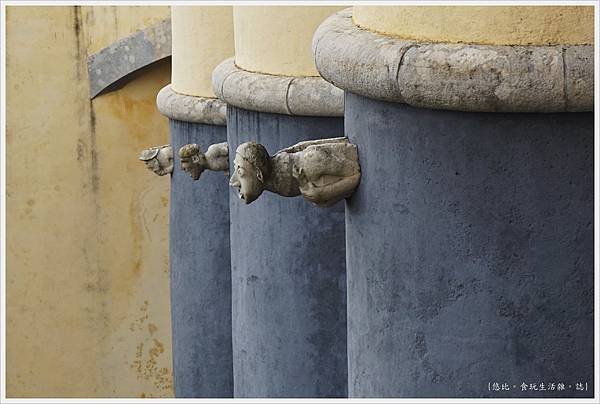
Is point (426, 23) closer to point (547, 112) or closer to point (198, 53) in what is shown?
point (547, 112)

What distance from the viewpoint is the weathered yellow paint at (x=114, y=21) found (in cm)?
908

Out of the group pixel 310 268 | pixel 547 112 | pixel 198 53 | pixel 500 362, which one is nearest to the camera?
pixel 547 112

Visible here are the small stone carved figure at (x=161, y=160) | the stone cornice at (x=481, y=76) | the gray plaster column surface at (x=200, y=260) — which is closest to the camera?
the stone cornice at (x=481, y=76)

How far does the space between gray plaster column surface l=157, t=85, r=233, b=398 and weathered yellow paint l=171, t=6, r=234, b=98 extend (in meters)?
0.07

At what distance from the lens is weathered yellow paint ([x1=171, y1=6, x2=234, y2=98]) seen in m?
6.30

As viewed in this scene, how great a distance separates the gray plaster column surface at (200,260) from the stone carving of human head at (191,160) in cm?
133

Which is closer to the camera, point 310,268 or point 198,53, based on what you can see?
point 310,268

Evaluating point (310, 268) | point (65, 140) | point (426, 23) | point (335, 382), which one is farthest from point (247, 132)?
point (65, 140)

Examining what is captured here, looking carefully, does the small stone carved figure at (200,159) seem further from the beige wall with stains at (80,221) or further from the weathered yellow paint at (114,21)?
the beige wall with stains at (80,221)

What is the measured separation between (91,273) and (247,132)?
5.17 meters

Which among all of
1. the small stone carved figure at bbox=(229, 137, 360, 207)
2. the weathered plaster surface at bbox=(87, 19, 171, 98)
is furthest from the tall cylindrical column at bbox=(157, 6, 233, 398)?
the small stone carved figure at bbox=(229, 137, 360, 207)

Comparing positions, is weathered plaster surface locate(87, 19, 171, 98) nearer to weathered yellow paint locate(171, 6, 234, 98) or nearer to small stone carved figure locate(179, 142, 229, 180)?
weathered yellow paint locate(171, 6, 234, 98)

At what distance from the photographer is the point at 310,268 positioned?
4.81 meters

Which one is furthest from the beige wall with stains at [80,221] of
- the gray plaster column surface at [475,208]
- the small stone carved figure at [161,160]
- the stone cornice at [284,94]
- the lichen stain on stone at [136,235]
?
the gray plaster column surface at [475,208]
